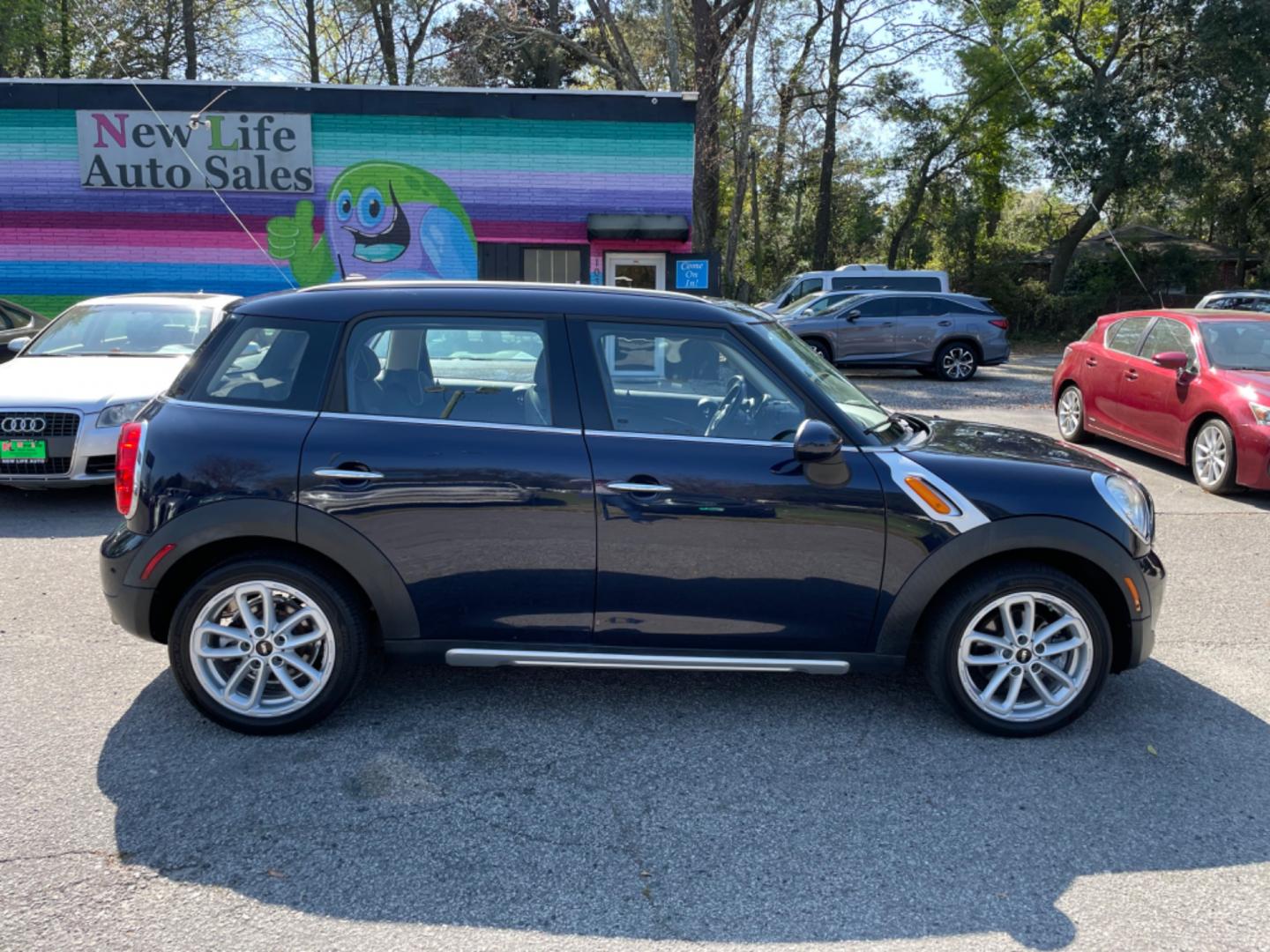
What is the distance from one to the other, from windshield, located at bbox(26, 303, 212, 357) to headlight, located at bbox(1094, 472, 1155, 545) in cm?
753

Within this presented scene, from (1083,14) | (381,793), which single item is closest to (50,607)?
(381,793)

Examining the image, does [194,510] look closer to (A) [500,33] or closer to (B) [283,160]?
(B) [283,160]

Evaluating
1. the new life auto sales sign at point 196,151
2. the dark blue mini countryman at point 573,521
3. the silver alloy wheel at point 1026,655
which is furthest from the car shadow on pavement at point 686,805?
the new life auto sales sign at point 196,151

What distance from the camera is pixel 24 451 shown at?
7.39 meters

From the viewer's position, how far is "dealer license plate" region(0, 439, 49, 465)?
7.38 meters

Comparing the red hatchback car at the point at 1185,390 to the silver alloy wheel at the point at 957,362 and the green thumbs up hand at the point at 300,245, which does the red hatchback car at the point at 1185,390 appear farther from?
the green thumbs up hand at the point at 300,245

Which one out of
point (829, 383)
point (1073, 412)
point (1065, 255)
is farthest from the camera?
point (1065, 255)

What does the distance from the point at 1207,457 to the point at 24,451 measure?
9.36 m

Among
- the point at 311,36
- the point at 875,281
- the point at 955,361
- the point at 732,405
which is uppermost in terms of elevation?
the point at 311,36

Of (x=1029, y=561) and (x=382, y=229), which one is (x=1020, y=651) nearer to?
(x=1029, y=561)

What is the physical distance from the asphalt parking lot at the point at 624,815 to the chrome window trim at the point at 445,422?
1197 millimetres

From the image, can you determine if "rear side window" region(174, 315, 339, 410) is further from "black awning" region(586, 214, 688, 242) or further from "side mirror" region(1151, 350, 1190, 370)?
"black awning" region(586, 214, 688, 242)

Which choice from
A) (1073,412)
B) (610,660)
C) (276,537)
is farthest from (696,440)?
(1073,412)

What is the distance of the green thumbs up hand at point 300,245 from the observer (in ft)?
59.6
